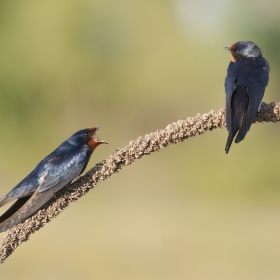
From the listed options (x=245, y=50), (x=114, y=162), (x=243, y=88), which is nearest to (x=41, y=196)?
(x=114, y=162)

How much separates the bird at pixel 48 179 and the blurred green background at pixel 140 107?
6.25m

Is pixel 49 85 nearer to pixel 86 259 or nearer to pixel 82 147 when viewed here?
pixel 86 259

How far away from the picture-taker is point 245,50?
258 centimetres

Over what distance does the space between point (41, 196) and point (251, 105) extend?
2.24 ft

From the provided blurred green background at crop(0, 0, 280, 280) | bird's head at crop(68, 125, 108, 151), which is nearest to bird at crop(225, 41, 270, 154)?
bird's head at crop(68, 125, 108, 151)

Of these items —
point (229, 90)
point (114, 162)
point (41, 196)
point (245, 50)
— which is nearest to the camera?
point (114, 162)

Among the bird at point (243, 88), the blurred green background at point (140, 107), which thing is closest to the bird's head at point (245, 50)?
the bird at point (243, 88)

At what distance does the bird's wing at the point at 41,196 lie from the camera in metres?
1.62

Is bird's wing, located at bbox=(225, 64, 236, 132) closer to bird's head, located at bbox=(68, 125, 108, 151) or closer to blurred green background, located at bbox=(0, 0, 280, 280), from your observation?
bird's head, located at bbox=(68, 125, 108, 151)

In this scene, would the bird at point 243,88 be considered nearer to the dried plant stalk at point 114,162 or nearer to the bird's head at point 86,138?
the dried plant stalk at point 114,162

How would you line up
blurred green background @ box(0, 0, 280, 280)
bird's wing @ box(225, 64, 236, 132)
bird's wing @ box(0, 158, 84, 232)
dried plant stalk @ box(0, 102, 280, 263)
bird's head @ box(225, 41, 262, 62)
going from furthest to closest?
blurred green background @ box(0, 0, 280, 280) < bird's head @ box(225, 41, 262, 62) < bird's wing @ box(225, 64, 236, 132) < bird's wing @ box(0, 158, 84, 232) < dried plant stalk @ box(0, 102, 280, 263)

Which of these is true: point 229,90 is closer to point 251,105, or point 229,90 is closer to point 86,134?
point 251,105

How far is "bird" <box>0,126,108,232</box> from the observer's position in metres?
1.65


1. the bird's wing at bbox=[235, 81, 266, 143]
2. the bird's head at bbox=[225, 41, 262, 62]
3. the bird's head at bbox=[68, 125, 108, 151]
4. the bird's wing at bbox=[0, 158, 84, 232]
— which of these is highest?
the bird's head at bbox=[225, 41, 262, 62]
